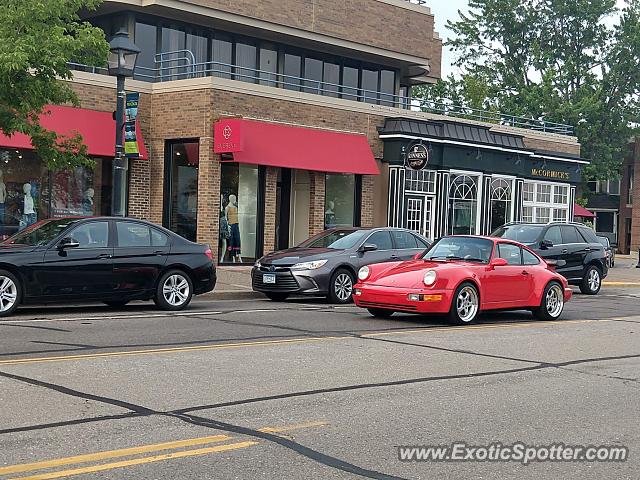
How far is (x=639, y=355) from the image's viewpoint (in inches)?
480

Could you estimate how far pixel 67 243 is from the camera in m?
15.2

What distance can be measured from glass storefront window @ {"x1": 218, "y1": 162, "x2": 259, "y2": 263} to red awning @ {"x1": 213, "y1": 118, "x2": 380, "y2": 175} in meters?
0.82

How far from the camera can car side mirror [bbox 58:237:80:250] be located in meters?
15.1

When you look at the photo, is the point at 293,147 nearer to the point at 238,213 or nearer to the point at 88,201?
the point at 238,213

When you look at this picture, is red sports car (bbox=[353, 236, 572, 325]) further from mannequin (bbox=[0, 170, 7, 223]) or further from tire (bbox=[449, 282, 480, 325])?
mannequin (bbox=[0, 170, 7, 223])

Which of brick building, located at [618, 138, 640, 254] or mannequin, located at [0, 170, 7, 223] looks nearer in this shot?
mannequin, located at [0, 170, 7, 223]

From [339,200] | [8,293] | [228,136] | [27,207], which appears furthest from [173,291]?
[339,200]

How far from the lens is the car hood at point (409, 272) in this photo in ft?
48.0

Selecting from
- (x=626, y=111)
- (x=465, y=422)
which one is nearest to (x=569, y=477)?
(x=465, y=422)

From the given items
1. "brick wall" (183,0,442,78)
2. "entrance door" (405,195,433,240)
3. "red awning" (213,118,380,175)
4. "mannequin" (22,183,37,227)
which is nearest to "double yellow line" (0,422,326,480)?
"mannequin" (22,183,37,227)

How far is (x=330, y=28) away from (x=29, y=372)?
24398 millimetres

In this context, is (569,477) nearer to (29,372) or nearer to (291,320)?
(29,372)

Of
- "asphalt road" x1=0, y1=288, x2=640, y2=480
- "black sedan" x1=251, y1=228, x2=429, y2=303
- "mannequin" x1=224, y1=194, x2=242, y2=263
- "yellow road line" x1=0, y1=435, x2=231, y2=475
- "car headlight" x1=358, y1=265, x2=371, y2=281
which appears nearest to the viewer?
"yellow road line" x1=0, y1=435, x2=231, y2=475

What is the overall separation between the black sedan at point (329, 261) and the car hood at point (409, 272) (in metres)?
3.37
